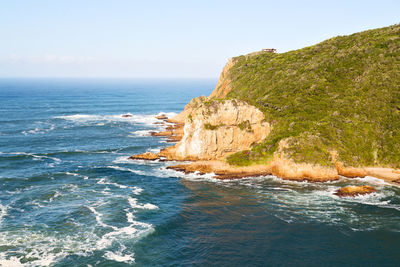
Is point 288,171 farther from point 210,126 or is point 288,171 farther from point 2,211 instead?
point 2,211

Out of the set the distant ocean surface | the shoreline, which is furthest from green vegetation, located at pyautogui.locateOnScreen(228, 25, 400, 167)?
the distant ocean surface

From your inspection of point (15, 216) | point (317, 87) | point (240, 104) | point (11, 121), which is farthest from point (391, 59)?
point (11, 121)

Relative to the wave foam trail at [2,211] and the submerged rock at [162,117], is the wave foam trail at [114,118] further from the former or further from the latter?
the wave foam trail at [2,211]

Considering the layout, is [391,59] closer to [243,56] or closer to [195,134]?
[195,134]

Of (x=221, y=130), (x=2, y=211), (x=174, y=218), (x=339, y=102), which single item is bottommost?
(x=2, y=211)

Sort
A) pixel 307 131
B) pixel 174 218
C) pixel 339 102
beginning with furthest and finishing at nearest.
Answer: pixel 339 102
pixel 307 131
pixel 174 218

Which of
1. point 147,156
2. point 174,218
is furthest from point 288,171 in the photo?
point 147,156
